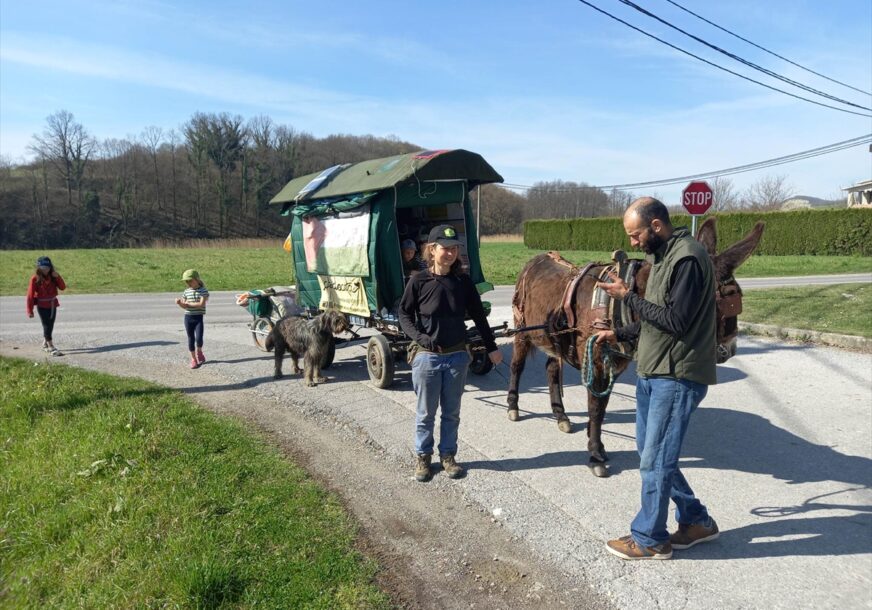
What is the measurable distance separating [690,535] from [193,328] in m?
7.65

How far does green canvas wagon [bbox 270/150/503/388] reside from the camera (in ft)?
25.7

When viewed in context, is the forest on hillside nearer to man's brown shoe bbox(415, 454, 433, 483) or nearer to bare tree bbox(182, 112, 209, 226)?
bare tree bbox(182, 112, 209, 226)

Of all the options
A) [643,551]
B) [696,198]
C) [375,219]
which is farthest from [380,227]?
[696,198]

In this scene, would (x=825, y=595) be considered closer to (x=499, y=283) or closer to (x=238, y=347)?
(x=238, y=347)

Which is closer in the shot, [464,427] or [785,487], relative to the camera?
[785,487]

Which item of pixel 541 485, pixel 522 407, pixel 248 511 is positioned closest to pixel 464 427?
pixel 522 407

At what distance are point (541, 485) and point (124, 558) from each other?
3.08 metres

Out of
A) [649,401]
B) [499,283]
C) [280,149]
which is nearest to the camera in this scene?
[649,401]

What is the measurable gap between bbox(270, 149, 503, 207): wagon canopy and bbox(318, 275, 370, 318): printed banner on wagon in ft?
4.11

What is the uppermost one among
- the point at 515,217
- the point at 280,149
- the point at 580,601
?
the point at 280,149

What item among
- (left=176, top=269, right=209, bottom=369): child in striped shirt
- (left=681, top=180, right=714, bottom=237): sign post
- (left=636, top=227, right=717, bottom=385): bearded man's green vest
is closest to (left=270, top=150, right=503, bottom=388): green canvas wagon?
(left=176, top=269, right=209, bottom=369): child in striped shirt

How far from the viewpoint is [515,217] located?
8981 cm

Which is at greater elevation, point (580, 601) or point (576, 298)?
point (576, 298)

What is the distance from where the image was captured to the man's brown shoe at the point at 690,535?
3.86 m
